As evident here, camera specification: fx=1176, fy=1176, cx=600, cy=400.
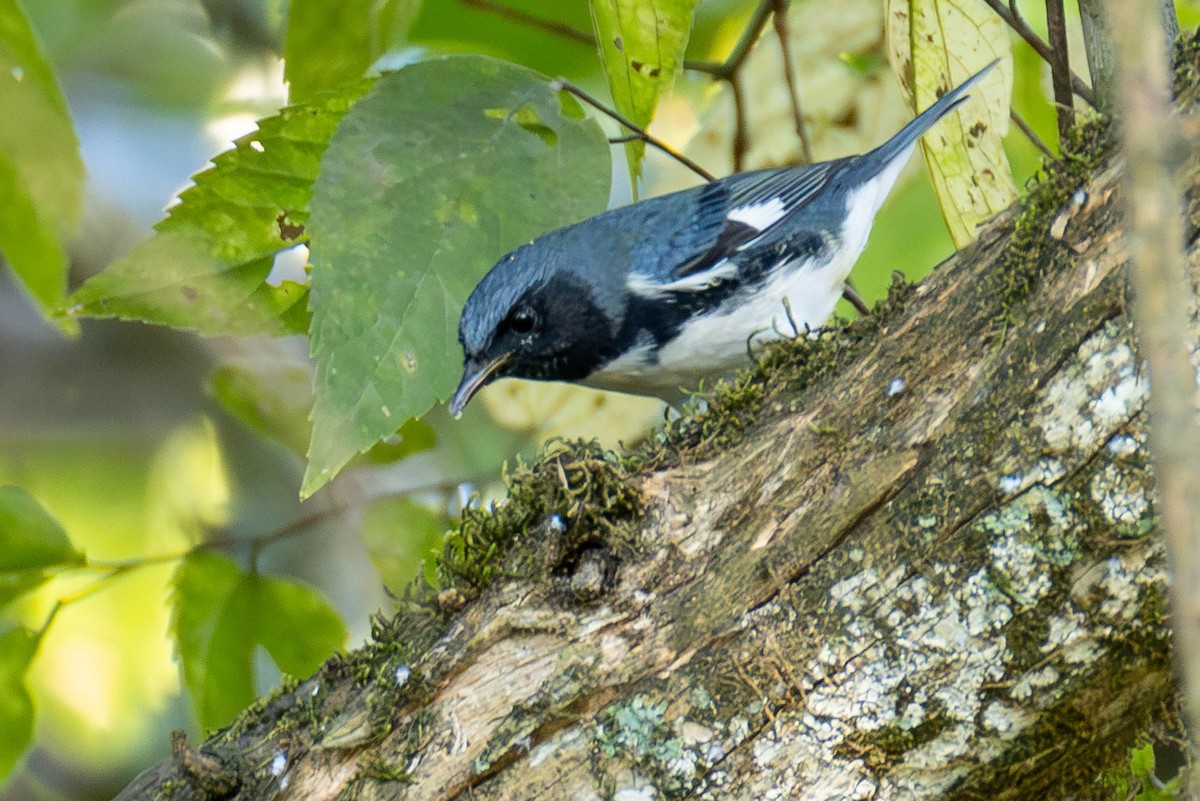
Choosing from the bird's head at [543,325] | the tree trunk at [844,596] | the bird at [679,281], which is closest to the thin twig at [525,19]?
the bird at [679,281]

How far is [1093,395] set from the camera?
139 centimetres

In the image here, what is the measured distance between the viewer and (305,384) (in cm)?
366

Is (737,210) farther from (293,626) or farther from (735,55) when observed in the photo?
(293,626)

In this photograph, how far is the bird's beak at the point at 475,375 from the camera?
262 centimetres

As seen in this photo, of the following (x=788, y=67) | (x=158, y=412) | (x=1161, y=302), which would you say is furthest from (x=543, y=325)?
(x=158, y=412)

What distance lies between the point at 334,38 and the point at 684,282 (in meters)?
0.91

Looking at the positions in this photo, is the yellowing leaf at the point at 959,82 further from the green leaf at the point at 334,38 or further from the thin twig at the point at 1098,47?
the green leaf at the point at 334,38

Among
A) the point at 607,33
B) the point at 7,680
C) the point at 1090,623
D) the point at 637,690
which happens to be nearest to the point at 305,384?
the point at 7,680

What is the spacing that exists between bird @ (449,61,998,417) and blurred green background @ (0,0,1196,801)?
0.49 meters

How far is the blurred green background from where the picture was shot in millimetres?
3578

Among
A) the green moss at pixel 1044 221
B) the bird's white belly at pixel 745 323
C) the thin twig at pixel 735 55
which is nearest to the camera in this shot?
the green moss at pixel 1044 221

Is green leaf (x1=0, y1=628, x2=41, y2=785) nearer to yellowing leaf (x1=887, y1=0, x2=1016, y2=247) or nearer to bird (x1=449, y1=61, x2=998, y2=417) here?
A: bird (x1=449, y1=61, x2=998, y2=417)

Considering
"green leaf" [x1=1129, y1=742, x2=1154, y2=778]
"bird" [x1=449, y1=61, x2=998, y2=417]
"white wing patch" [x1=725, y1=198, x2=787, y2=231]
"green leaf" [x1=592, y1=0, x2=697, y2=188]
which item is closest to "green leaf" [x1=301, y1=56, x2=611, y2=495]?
"green leaf" [x1=592, y1=0, x2=697, y2=188]

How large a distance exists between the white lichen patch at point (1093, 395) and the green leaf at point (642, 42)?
2.69 feet
